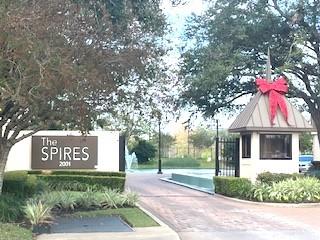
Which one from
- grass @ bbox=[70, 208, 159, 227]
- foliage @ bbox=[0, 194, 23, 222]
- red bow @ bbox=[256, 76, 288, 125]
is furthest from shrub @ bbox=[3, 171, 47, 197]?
red bow @ bbox=[256, 76, 288, 125]

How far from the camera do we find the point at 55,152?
25859 mm

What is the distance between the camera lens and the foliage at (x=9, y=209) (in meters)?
14.0

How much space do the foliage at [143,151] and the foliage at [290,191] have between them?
50.9 metres

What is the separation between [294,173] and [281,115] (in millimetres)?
2371

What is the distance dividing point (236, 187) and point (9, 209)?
1038cm

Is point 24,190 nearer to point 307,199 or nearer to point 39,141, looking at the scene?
point 39,141

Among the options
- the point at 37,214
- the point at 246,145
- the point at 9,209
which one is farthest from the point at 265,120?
the point at 9,209

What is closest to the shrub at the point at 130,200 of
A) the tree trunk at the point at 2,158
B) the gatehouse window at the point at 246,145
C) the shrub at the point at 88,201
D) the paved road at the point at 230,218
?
the paved road at the point at 230,218

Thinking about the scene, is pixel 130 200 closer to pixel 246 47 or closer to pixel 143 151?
pixel 246 47

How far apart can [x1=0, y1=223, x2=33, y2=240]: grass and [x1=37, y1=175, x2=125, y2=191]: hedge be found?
10.1 metres

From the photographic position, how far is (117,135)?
2655 centimetres

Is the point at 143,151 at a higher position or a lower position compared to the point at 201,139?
lower

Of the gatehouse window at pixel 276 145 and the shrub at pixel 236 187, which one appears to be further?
the gatehouse window at pixel 276 145

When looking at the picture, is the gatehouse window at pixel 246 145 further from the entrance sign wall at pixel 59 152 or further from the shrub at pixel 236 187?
the entrance sign wall at pixel 59 152
